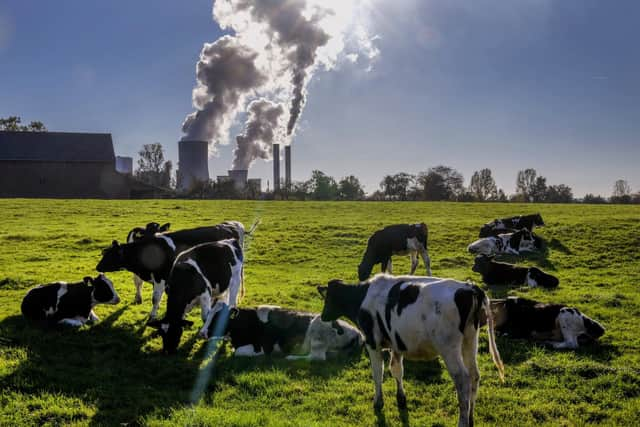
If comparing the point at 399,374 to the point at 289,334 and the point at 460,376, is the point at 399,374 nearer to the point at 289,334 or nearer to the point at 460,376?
the point at 460,376

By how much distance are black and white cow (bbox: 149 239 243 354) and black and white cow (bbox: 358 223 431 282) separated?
5.20m

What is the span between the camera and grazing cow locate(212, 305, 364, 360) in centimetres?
880

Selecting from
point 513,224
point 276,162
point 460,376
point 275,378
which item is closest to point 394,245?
point 275,378

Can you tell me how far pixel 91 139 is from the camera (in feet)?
242

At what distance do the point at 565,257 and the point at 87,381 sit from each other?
17703 mm

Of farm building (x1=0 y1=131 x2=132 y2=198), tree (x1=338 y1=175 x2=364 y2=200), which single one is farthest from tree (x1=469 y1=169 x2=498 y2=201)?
farm building (x1=0 y1=131 x2=132 y2=198)

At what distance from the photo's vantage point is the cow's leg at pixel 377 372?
661 centimetres

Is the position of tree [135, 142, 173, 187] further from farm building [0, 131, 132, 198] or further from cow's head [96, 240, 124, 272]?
cow's head [96, 240, 124, 272]

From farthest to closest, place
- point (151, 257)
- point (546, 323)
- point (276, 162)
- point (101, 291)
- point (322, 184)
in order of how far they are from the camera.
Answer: point (322, 184), point (276, 162), point (151, 257), point (101, 291), point (546, 323)

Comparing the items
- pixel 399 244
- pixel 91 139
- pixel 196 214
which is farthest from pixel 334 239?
pixel 91 139

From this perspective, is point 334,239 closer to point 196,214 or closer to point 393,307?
point 196,214

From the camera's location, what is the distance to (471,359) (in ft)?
19.3

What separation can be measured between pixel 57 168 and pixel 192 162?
60.0ft

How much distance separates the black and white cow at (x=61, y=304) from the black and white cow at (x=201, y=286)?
7.94 ft
